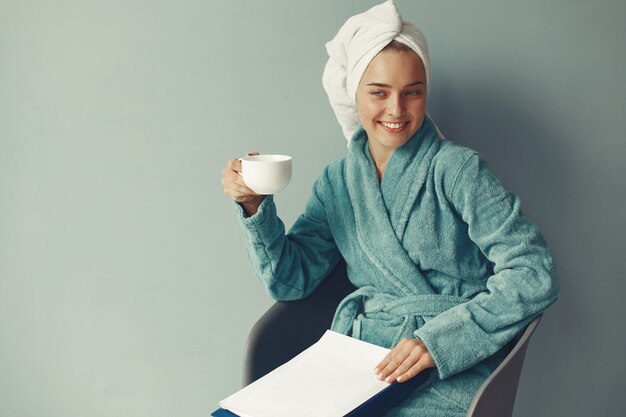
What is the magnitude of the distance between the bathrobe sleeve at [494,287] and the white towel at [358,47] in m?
0.29

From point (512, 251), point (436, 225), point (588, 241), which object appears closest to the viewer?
point (512, 251)

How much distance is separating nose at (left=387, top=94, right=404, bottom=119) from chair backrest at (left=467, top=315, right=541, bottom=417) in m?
0.50

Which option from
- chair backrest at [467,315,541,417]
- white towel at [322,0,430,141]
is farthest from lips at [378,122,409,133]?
chair backrest at [467,315,541,417]

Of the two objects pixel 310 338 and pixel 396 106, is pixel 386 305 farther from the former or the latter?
pixel 396 106

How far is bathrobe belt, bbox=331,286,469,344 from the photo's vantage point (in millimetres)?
1430

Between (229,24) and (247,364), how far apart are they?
2.86ft

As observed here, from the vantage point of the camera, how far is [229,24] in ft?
5.70

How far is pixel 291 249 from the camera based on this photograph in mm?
1548

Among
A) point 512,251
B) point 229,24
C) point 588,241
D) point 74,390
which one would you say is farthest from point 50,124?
point 588,241

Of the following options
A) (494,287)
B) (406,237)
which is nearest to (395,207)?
(406,237)

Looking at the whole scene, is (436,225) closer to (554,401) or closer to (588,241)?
(588,241)

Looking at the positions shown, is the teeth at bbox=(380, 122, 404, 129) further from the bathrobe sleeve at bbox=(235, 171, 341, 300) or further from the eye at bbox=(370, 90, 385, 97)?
the bathrobe sleeve at bbox=(235, 171, 341, 300)

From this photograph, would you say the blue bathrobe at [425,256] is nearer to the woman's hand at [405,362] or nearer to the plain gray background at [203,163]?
the woman's hand at [405,362]

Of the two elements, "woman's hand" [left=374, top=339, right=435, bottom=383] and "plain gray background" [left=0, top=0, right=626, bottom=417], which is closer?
"woman's hand" [left=374, top=339, right=435, bottom=383]
